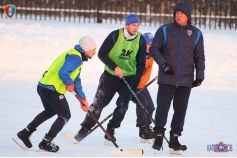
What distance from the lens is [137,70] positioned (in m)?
9.57

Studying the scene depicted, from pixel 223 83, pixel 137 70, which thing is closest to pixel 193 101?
pixel 223 83

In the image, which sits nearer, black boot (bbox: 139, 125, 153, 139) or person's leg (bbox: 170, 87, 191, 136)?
person's leg (bbox: 170, 87, 191, 136)

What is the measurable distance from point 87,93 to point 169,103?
234 inches

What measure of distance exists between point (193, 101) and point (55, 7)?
9.75 metres

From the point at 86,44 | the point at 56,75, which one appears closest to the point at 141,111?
the point at 86,44

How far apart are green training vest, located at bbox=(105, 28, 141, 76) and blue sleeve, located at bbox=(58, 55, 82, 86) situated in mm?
944

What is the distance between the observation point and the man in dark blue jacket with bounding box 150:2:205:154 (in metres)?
8.79

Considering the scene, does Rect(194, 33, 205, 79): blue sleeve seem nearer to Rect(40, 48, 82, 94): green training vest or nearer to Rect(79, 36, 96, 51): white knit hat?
Rect(79, 36, 96, 51): white knit hat

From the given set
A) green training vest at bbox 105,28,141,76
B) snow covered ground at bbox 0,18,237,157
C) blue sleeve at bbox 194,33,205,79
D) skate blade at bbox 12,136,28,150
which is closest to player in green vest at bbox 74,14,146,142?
green training vest at bbox 105,28,141,76

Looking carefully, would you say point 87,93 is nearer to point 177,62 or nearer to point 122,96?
point 122,96

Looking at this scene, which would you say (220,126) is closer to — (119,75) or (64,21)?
(119,75)

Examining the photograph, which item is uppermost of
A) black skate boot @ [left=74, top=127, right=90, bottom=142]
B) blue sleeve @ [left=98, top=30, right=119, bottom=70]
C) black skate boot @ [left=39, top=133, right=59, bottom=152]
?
blue sleeve @ [left=98, top=30, right=119, bottom=70]

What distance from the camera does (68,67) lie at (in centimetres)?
855

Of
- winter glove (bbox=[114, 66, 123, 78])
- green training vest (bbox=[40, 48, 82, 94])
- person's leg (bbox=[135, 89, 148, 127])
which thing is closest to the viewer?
green training vest (bbox=[40, 48, 82, 94])
